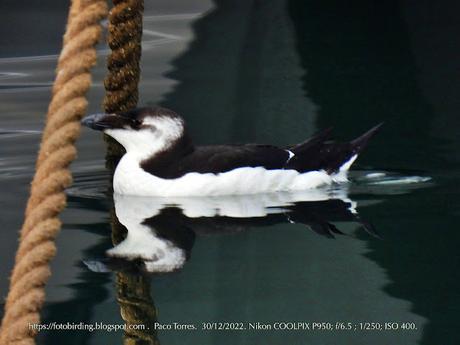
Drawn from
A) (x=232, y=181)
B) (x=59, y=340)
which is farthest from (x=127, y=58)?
(x=59, y=340)

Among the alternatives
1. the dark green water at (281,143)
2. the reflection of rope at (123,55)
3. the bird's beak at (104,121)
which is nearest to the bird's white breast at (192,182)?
the dark green water at (281,143)

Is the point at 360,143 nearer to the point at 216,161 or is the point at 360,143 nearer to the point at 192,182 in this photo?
the point at 216,161

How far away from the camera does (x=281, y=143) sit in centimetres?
810

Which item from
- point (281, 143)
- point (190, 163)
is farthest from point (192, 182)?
point (281, 143)

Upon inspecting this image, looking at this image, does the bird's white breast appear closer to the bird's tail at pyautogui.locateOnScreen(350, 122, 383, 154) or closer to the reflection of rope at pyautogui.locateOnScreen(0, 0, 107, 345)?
the bird's tail at pyautogui.locateOnScreen(350, 122, 383, 154)

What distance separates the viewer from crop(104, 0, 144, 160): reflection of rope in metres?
5.45

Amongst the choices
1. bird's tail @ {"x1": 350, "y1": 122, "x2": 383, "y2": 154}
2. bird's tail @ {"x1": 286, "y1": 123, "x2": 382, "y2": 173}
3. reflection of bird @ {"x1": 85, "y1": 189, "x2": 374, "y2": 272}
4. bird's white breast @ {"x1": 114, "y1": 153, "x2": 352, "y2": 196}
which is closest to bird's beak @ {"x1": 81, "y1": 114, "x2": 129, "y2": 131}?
bird's white breast @ {"x1": 114, "y1": 153, "x2": 352, "y2": 196}

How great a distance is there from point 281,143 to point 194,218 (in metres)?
2.01

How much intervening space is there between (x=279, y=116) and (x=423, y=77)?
1867mm

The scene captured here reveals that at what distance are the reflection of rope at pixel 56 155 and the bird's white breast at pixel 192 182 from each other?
4183 mm

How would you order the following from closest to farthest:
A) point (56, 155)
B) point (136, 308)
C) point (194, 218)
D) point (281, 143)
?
1. point (56, 155)
2. point (136, 308)
3. point (194, 218)
4. point (281, 143)

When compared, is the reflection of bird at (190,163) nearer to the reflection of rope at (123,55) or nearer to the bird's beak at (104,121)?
the bird's beak at (104,121)

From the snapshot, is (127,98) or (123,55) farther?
(127,98)

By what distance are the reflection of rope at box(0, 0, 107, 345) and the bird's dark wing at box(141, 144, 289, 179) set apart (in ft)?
13.8
